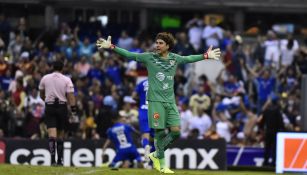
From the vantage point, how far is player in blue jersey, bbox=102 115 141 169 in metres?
26.5

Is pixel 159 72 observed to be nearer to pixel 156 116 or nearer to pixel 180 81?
pixel 156 116

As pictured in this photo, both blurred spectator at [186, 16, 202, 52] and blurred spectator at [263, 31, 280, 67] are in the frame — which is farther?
blurred spectator at [186, 16, 202, 52]

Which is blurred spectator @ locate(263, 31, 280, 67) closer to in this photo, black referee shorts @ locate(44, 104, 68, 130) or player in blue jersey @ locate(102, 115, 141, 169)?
player in blue jersey @ locate(102, 115, 141, 169)

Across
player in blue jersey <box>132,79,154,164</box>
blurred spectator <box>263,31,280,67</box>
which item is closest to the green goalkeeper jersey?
player in blue jersey <box>132,79,154,164</box>

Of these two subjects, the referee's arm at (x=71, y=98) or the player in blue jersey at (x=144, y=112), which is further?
the player in blue jersey at (x=144, y=112)

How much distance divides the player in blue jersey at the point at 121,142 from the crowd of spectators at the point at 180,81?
120 inches

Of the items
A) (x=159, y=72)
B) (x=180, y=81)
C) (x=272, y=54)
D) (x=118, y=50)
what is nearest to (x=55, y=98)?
(x=118, y=50)

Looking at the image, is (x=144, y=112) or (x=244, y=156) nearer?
(x=144, y=112)

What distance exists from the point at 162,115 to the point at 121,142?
782 cm

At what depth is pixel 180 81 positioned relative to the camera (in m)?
33.2

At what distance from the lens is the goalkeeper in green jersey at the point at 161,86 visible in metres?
18.8

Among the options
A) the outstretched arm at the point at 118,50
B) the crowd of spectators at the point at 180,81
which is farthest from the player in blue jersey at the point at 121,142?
the outstretched arm at the point at 118,50

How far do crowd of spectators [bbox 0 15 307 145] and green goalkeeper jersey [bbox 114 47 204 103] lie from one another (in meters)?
10.8

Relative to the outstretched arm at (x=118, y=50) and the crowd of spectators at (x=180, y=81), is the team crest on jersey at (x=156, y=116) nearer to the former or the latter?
the outstretched arm at (x=118, y=50)
